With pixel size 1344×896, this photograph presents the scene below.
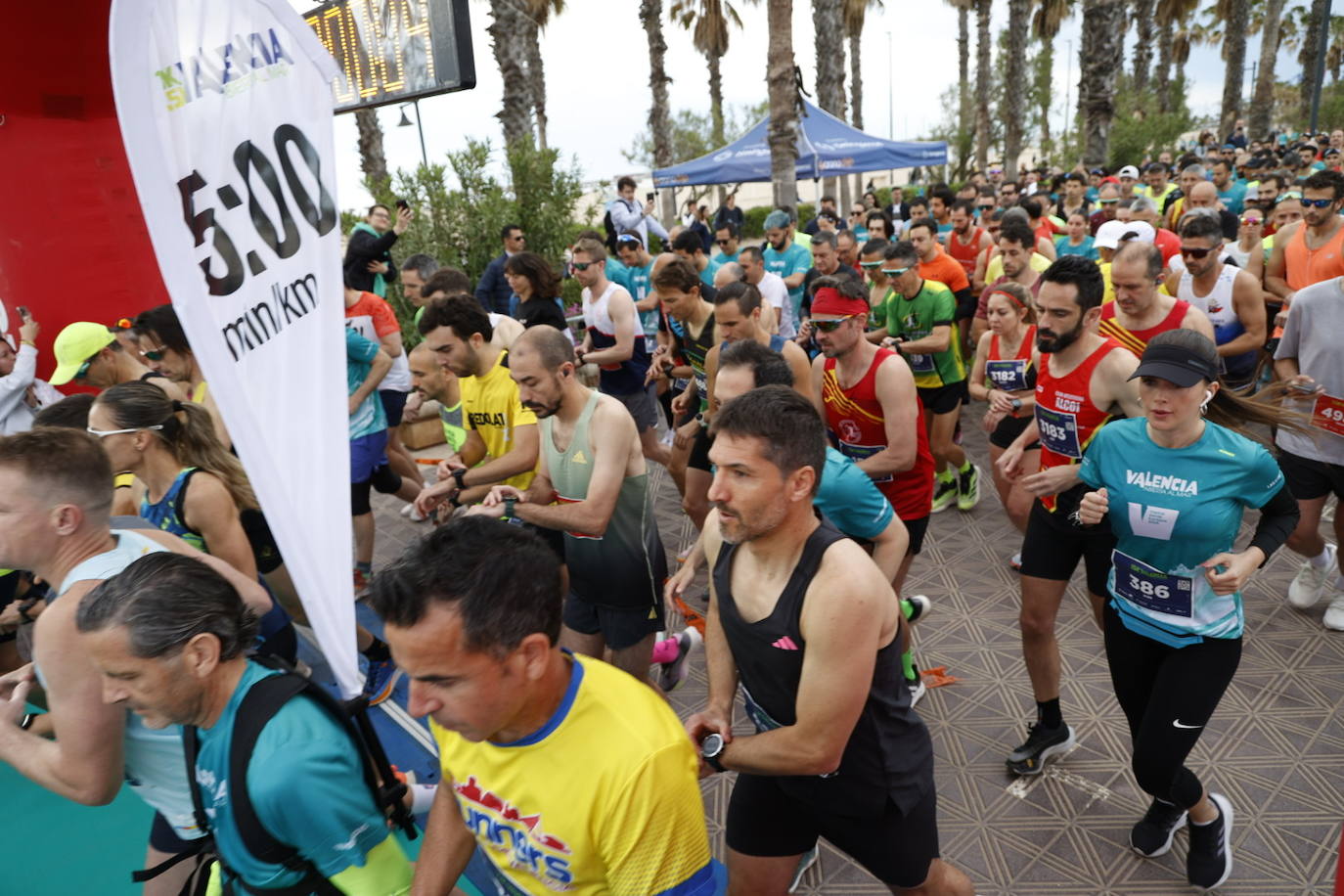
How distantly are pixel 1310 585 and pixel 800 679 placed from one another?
4208 mm

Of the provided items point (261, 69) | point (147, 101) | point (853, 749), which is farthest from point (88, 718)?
point (853, 749)

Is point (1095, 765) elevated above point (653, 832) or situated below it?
below

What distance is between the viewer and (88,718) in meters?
2.06

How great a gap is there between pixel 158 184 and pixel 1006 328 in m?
4.46

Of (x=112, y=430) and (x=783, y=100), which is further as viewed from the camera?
(x=783, y=100)

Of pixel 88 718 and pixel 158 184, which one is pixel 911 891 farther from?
pixel 158 184

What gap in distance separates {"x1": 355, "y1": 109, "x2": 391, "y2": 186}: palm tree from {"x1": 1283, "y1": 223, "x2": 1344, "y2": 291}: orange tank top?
1639 centimetres

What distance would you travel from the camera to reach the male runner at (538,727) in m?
1.64

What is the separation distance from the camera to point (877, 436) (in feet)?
13.6

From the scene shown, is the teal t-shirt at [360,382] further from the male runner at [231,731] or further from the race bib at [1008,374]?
the race bib at [1008,374]

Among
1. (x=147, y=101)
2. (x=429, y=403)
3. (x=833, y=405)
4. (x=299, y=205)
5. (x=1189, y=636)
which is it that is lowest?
(x=429, y=403)

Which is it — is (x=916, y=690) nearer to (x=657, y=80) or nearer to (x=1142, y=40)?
(x=657, y=80)

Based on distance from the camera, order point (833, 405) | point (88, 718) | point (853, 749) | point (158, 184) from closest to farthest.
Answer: point (158, 184) < point (88, 718) < point (853, 749) < point (833, 405)

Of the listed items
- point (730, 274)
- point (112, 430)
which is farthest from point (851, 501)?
point (730, 274)
